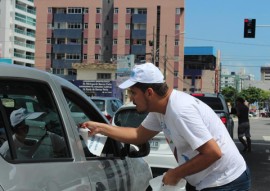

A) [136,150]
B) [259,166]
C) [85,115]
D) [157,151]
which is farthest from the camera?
[259,166]

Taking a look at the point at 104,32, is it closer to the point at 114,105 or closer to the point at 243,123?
the point at 114,105

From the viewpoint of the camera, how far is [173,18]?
257ft

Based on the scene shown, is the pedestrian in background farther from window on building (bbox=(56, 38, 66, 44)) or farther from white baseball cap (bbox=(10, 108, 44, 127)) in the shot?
window on building (bbox=(56, 38, 66, 44))

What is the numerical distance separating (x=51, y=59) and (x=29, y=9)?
3001 cm

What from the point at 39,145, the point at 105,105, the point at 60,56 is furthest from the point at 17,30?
the point at 39,145

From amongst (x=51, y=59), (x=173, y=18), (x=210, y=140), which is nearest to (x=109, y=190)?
(x=210, y=140)

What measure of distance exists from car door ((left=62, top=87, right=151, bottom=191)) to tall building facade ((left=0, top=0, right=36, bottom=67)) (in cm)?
9316

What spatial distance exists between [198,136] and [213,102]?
36.5 ft

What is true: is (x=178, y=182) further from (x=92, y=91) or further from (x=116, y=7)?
(x=116, y=7)

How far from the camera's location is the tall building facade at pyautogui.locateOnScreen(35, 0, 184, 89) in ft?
259

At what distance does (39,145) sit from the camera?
2893mm

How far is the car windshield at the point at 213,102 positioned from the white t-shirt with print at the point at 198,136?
10.6m

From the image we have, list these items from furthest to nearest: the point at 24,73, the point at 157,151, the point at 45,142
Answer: the point at 157,151, the point at 45,142, the point at 24,73

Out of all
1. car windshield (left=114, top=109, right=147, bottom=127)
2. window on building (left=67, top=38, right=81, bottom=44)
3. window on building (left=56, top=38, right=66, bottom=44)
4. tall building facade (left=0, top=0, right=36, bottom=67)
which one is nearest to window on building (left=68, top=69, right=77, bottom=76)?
window on building (left=67, top=38, right=81, bottom=44)
